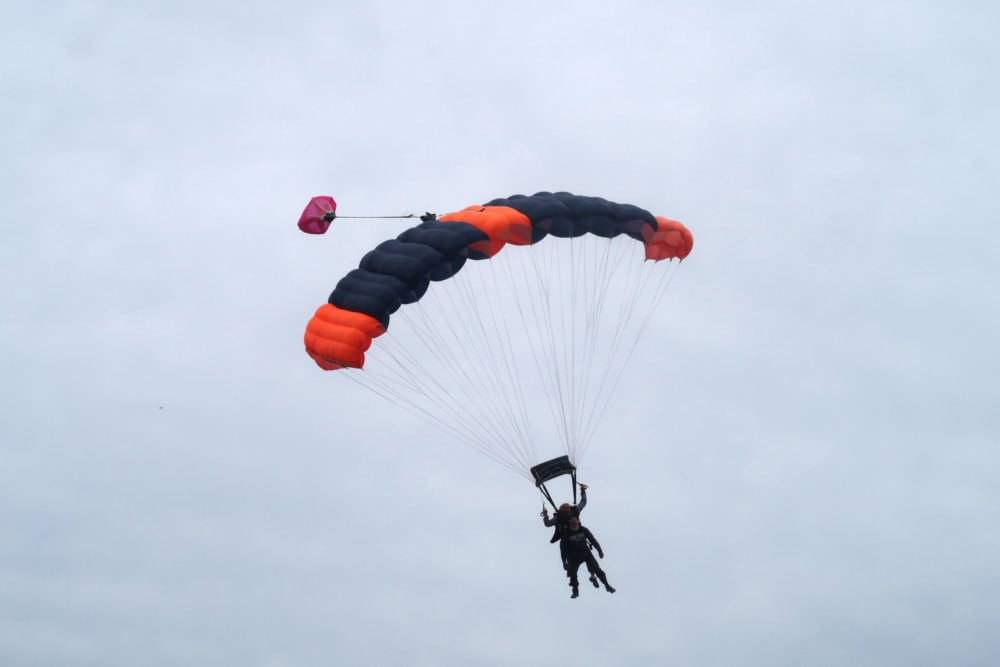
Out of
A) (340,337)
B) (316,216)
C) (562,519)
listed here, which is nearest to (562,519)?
(562,519)

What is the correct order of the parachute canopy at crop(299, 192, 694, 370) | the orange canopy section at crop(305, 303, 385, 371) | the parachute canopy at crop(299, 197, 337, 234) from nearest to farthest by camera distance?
1. the orange canopy section at crop(305, 303, 385, 371)
2. the parachute canopy at crop(299, 192, 694, 370)
3. the parachute canopy at crop(299, 197, 337, 234)

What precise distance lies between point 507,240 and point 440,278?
1.67m

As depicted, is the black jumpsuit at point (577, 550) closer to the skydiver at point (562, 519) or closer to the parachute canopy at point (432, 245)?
the skydiver at point (562, 519)

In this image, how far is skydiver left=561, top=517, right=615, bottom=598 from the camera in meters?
24.5

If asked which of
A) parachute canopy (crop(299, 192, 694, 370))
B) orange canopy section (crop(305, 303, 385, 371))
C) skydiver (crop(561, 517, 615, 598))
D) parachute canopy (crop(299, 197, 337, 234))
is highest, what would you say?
parachute canopy (crop(299, 197, 337, 234))

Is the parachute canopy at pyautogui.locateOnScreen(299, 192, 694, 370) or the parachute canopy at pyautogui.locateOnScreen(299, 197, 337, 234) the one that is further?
the parachute canopy at pyautogui.locateOnScreen(299, 197, 337, 234)

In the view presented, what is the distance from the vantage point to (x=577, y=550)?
24.7m

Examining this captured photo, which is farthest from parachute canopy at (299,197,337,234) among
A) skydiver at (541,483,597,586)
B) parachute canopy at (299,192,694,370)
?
skydiver at (541,483,597,586)

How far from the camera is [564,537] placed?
971 inches

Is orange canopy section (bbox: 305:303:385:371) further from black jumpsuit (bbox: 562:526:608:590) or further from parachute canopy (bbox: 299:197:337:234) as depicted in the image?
black jumpsuit (bbox: 562:526:608:590)

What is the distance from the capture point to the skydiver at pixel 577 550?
24.5m

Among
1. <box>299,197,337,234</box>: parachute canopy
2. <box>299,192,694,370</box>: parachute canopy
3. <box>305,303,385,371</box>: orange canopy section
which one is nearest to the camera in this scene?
<box>305,303,385,371</box>: orange canopy section

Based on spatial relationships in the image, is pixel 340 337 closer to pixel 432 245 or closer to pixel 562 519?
pixel 432 245

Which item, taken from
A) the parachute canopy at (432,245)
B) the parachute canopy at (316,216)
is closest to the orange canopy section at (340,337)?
the parachute canopy at (432,245)
